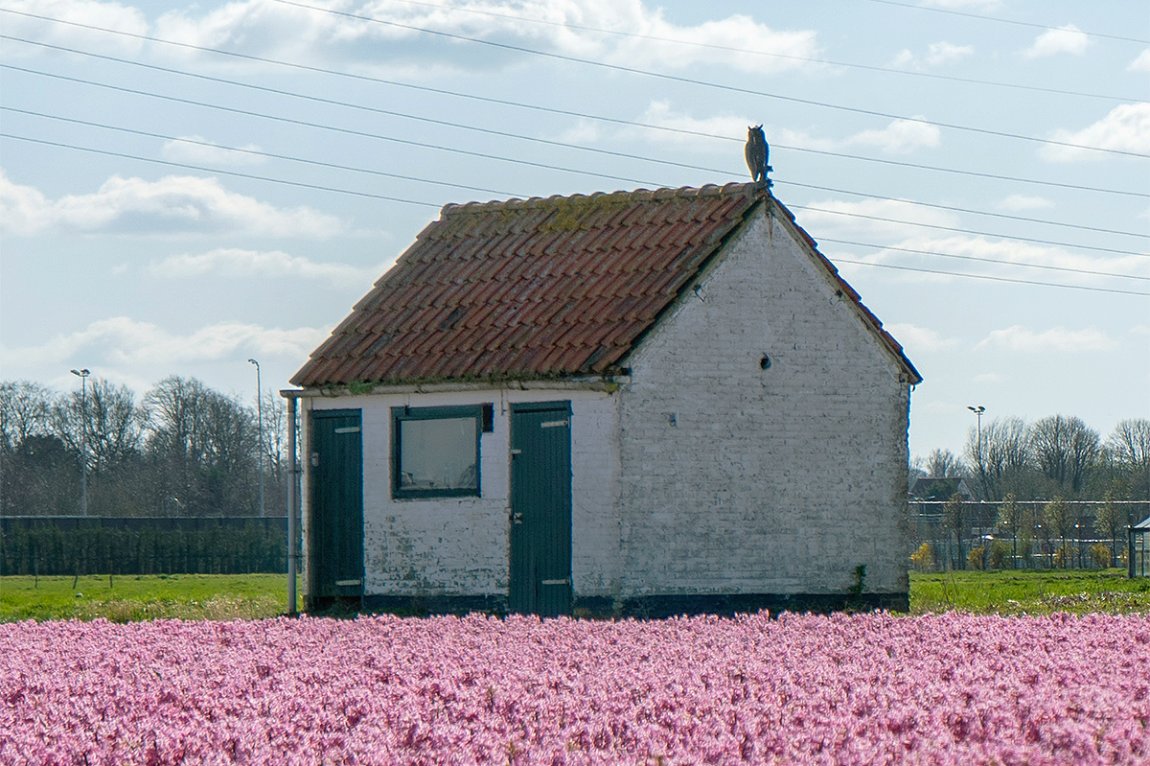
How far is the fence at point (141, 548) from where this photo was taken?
65.3m

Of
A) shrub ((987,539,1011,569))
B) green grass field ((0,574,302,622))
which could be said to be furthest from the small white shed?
shrub ((987,539,1011,569))

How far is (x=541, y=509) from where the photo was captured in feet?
80.0

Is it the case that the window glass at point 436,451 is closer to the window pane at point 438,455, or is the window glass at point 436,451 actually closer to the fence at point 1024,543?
the window pane at point 438,455

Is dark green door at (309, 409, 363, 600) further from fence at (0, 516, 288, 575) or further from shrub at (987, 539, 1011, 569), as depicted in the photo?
shrub at (987, 539, 1011, 569)

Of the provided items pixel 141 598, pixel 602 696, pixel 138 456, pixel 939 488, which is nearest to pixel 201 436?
pixel 138 456

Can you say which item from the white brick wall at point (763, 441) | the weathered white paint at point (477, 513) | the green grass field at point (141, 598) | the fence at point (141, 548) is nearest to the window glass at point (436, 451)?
the weathered white paint at point (477, 513)

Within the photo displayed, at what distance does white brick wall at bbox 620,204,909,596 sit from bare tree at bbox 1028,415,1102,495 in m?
96.7

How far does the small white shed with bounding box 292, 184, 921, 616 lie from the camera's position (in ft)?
79.0

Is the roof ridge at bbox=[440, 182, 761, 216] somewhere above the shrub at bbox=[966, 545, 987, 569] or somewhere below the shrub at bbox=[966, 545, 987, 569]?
above

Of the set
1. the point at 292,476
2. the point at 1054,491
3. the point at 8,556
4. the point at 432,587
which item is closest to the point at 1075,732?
the point at 432,587

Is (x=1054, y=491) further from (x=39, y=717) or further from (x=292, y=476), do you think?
(x=39, y=717)

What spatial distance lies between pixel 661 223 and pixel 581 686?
15912 millimetres

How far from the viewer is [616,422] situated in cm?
2388

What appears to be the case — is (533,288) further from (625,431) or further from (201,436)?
(201,436)
